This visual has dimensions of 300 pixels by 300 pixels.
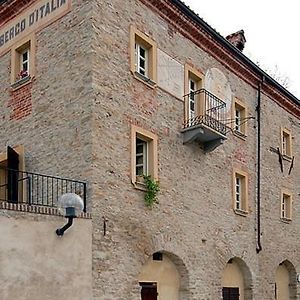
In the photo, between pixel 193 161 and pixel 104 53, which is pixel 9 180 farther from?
pixel 193 161

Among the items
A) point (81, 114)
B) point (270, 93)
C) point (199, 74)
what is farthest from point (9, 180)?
point (270, 93)

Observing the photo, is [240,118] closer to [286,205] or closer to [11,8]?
[286,205]

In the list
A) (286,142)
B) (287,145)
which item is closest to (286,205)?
(287,145)

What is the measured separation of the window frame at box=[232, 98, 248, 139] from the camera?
2016 centimetres

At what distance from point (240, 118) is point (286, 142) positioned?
441cm

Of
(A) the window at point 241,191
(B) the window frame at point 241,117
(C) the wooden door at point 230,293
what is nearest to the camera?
(C) the wooden door at point 230,293

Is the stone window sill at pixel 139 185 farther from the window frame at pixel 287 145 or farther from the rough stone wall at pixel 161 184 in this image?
the window frame at pixel 287 145

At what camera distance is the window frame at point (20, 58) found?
15.9 metres

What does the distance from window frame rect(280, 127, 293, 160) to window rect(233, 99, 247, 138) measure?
134 inches

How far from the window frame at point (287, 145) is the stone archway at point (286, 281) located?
4.38m

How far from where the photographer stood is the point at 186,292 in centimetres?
1636

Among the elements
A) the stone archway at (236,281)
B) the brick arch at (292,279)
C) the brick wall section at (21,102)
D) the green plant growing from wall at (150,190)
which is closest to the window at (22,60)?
the brick wall section at (21,102)

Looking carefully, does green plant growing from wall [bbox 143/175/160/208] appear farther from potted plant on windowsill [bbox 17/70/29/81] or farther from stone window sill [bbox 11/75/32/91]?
potted plant on windowsill [bbox 17/70/29/81]

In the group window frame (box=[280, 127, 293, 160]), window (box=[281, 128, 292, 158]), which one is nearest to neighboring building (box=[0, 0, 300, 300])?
window frame (box=[280, 127, 293, 160])
